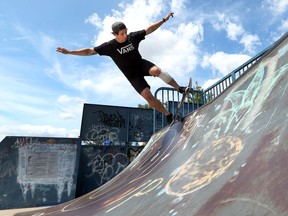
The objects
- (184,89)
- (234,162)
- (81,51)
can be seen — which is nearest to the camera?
(234,162)

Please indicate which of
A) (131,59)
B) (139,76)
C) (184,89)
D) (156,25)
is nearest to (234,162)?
(184,89)

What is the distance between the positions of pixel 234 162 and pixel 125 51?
9.32ft

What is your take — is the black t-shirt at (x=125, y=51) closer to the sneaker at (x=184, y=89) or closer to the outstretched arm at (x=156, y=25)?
the outstretched arm at (x=156, y=25)

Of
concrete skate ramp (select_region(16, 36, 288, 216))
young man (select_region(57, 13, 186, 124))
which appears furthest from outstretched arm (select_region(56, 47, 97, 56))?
concrete skate ramp (select_region(16, 36, 288, 216))

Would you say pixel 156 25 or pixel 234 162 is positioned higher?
pixel 156 25

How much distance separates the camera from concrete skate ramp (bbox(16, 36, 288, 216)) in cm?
129

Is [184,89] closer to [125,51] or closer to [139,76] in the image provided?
[139,76]

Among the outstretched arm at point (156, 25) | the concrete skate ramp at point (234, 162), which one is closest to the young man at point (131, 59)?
the outstretched arm at point (156, 25)

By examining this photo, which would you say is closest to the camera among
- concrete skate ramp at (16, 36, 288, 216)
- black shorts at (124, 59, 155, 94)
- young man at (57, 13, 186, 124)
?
concrete skate ramp at (16, 36, 288, 216)

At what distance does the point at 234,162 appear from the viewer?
5.73 feet

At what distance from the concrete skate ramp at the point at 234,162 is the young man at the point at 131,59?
1.18 metres

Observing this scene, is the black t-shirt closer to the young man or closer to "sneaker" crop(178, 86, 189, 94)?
the young man

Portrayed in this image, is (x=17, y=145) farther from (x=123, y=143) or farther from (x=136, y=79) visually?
(x=136, y=79)

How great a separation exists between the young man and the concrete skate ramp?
118 centimetres
